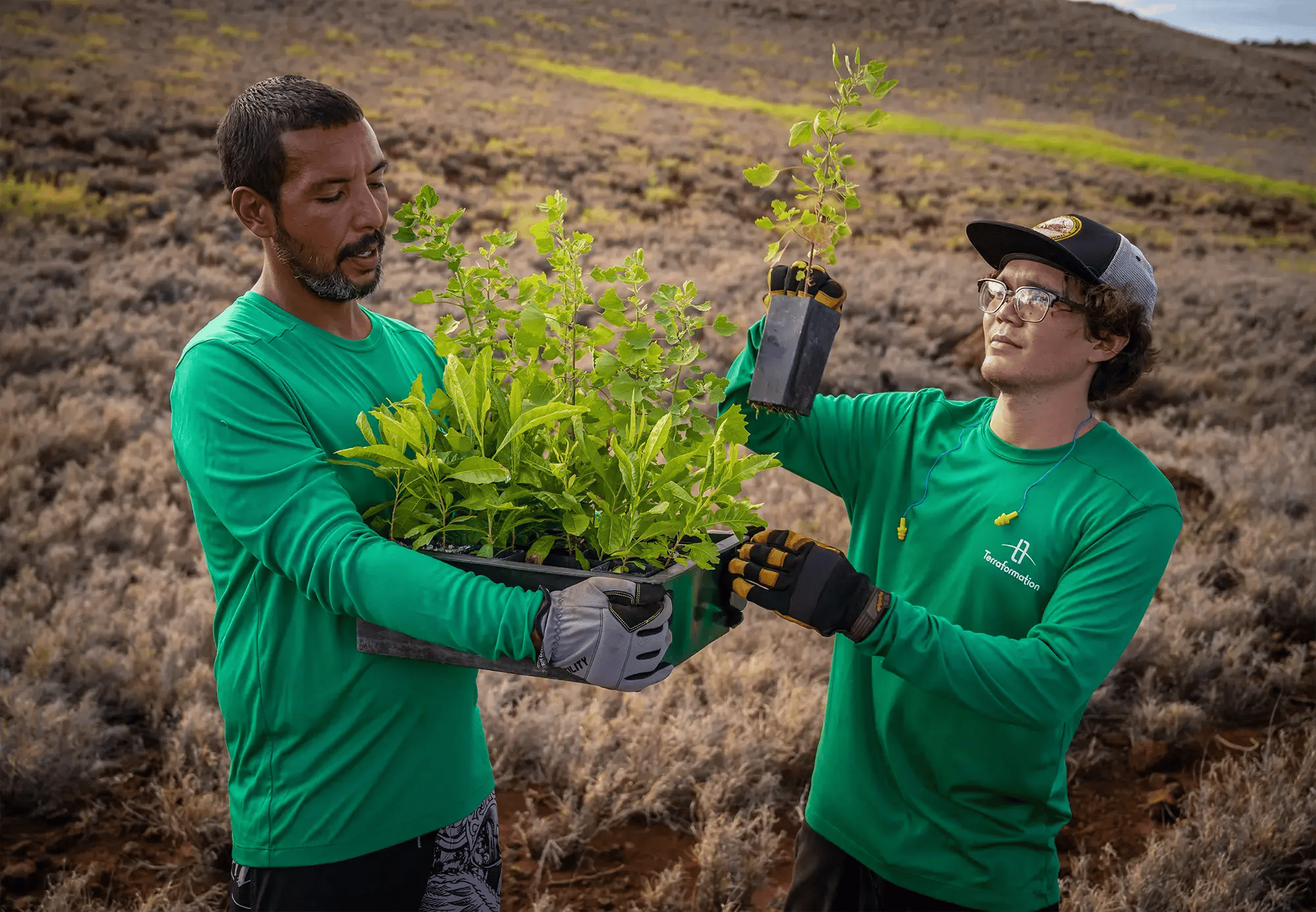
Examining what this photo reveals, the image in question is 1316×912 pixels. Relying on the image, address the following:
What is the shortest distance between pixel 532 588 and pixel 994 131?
810 inches

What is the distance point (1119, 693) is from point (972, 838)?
11.2 feet

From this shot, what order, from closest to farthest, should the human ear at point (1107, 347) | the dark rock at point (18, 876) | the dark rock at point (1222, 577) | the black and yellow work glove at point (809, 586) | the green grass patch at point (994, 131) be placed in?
the black and yellow work glove at point (809, 586) < the human ear at point (1107, 347) < the dark rock at point (18, 876) < the dark rock at point (1222, 577) < the green grass patch at point (994, 131)

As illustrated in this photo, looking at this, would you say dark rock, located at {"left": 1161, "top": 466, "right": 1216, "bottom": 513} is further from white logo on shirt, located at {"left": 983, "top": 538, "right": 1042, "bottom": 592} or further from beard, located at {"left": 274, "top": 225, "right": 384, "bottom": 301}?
beard, located at {"left": 274, "top": 225, "right": 384, "bottom": 301}

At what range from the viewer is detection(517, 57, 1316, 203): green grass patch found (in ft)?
47.6

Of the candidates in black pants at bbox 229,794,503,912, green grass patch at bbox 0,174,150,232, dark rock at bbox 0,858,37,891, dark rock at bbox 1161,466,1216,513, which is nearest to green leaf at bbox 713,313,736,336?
black pants at bbox 229,794,503,912

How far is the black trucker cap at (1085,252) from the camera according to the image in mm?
1927

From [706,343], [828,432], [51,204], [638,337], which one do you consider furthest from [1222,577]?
[51,204]

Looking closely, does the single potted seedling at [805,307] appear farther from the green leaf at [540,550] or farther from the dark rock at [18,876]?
the dark rock at [18,876]

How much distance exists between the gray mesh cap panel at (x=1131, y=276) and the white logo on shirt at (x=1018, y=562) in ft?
1.98

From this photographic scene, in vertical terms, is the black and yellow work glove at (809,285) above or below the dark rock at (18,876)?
above

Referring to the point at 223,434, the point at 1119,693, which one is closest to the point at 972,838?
the point at 223,434

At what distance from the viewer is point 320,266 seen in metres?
1.78

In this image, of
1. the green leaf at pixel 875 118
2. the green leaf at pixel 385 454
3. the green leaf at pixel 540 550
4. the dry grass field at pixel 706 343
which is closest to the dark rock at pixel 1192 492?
the dry grass field at pixel 706 343

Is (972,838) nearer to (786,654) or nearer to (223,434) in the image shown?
(223,434)
